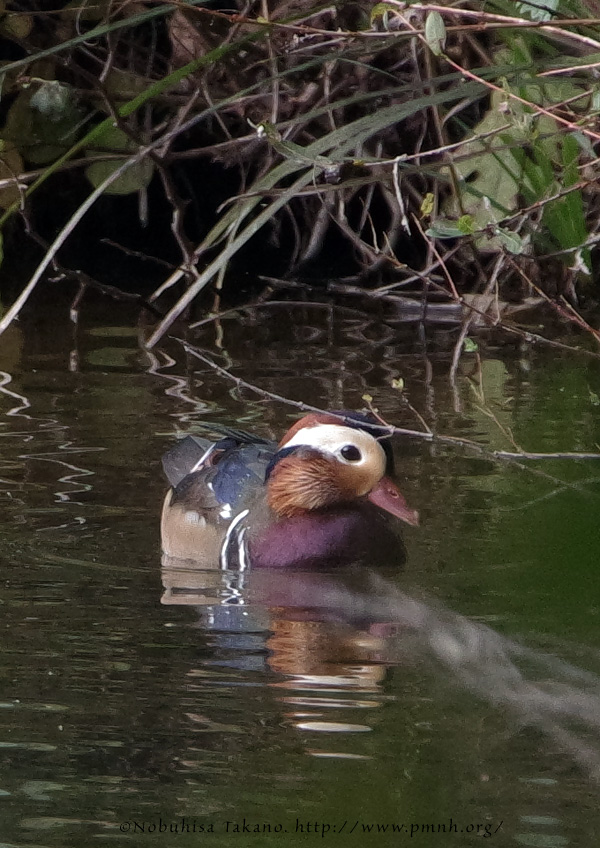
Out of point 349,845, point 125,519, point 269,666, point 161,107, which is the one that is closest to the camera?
point 349,845

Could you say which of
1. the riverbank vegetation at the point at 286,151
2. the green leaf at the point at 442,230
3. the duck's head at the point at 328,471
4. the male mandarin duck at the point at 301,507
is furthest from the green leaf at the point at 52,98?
the green leaf at the point at 442,230

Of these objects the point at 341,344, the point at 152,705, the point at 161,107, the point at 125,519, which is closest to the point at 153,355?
the point at 341,344

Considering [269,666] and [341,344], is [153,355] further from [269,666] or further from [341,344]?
[269,666]

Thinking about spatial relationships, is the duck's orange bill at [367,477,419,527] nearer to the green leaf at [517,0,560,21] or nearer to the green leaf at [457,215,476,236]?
the green leaf at [457,215,476,236]

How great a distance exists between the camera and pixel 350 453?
15.3 feet

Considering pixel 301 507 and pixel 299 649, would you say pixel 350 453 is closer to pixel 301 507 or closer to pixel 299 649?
pixel 301 507

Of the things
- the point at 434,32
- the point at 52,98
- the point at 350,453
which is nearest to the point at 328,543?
the point at 350,453

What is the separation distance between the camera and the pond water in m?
2.85

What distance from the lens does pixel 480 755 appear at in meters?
3.09

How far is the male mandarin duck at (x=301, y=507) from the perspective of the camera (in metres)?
4.55

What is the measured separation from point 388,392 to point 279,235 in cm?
347

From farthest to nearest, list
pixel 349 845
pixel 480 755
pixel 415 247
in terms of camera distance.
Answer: pixel 415 247 → pixel 480 755 → pixel 349 845

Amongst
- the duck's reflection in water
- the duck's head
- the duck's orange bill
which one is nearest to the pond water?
the duck's reflection in water

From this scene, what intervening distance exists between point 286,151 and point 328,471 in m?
1.08
